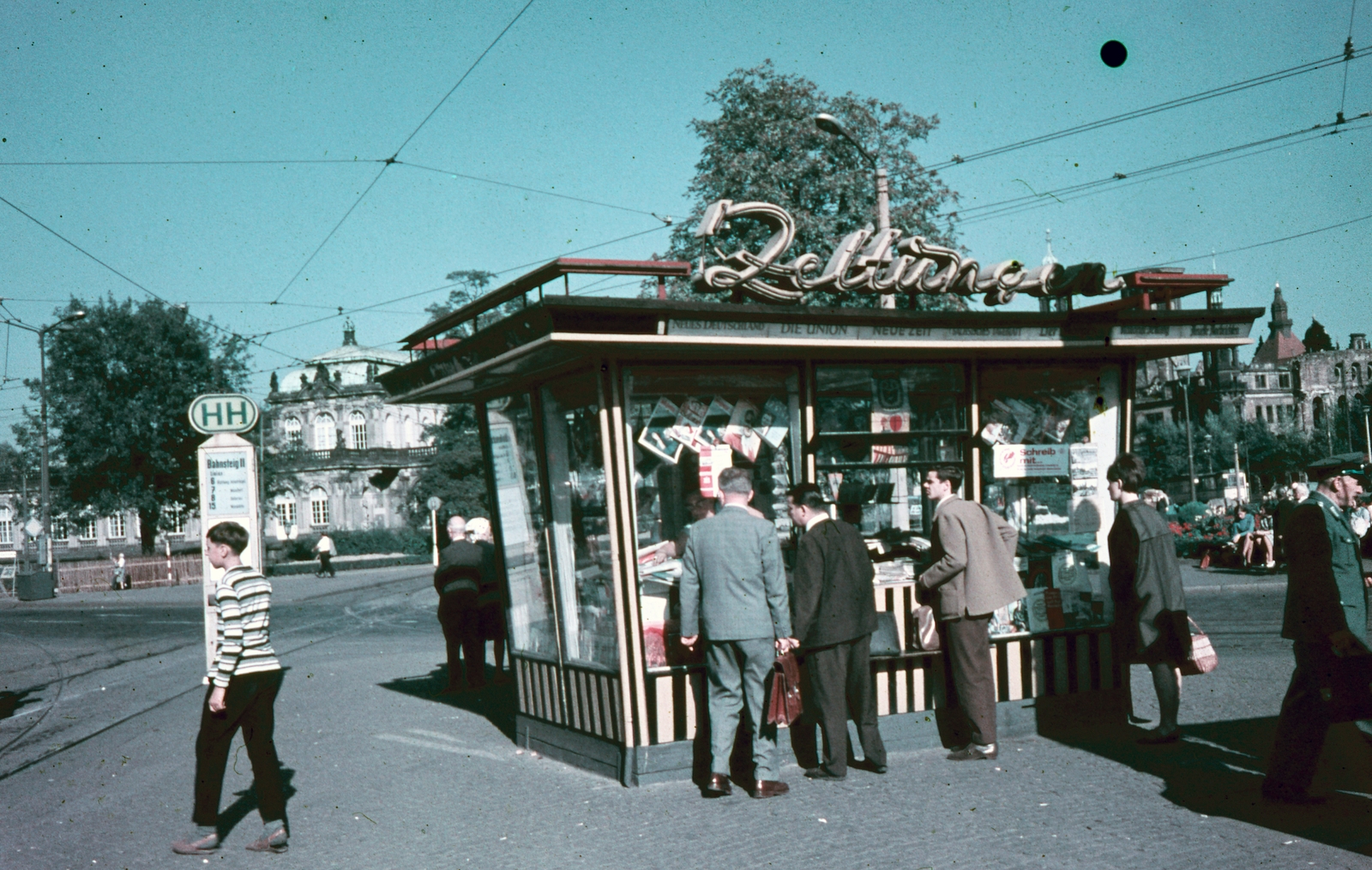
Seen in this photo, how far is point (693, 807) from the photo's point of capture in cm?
677

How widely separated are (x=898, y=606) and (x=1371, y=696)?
3.02 meters

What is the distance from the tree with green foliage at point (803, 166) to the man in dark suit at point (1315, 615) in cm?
2162

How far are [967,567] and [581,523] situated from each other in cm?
249

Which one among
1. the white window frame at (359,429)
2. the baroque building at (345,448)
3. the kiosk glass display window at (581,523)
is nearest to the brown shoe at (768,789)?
the kiosk glass display window at (581,523)

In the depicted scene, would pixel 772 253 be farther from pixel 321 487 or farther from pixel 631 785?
pixel 321 487

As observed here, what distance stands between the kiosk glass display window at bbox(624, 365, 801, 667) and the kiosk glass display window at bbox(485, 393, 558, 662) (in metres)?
1.09

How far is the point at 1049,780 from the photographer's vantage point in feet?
22.9

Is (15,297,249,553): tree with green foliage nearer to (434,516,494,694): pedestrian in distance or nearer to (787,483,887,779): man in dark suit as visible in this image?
(434,516,494,694): pedestrian in distance

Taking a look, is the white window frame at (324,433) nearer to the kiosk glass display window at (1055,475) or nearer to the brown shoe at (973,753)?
the kiosk glass display window at (1055,475)

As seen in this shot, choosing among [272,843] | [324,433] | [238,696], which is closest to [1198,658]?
[272,843]

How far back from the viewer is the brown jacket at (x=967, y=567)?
7.66 metres

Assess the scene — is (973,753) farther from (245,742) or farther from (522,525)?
(245,742)

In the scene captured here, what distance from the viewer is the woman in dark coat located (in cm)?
768

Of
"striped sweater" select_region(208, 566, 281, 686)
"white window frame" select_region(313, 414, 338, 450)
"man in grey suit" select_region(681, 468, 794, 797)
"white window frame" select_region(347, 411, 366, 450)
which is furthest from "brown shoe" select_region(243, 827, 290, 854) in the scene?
"white window frame" select_region(313, 414, 338, 450)
